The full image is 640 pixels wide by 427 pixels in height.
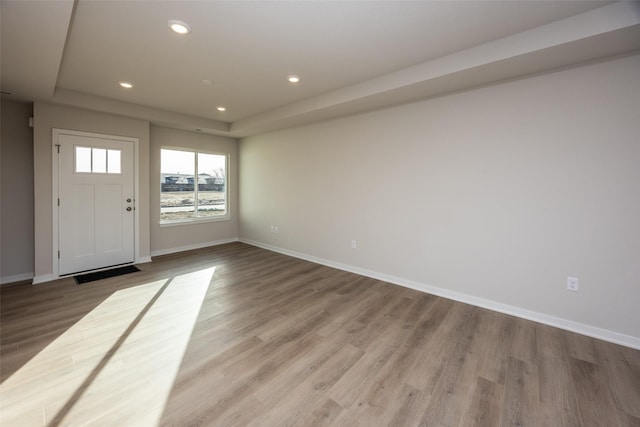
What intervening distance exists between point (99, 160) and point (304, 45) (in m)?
3.84

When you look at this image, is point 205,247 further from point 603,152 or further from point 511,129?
point 603,152

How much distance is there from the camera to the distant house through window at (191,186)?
5.36 meters

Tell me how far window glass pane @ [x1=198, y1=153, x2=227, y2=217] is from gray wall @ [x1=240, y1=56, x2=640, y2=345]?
289cm

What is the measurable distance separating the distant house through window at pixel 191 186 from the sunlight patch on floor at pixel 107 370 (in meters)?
2.74

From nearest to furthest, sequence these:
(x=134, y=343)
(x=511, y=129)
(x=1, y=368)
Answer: (x=1, y=368)
(x=134, y=343)
(x=511, y=129)

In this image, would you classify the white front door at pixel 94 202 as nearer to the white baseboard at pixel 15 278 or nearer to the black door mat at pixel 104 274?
the black door mat at pixel 104 274

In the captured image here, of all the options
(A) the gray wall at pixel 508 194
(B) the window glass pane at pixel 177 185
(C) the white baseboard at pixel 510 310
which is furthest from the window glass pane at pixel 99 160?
(C) the white baseboard at pixel 510 310

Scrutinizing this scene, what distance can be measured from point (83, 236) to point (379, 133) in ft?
15.7

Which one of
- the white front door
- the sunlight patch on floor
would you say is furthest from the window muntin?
the sunlight patch on floor

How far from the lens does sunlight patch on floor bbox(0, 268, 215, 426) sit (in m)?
1.64

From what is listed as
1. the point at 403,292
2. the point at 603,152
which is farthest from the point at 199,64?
the point at 603,152

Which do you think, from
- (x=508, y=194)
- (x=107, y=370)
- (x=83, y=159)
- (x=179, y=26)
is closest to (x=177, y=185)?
(x=83, y=159)

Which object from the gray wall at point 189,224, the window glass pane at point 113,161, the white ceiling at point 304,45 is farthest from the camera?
the gray wall at point 189,224

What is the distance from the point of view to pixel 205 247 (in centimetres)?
587
